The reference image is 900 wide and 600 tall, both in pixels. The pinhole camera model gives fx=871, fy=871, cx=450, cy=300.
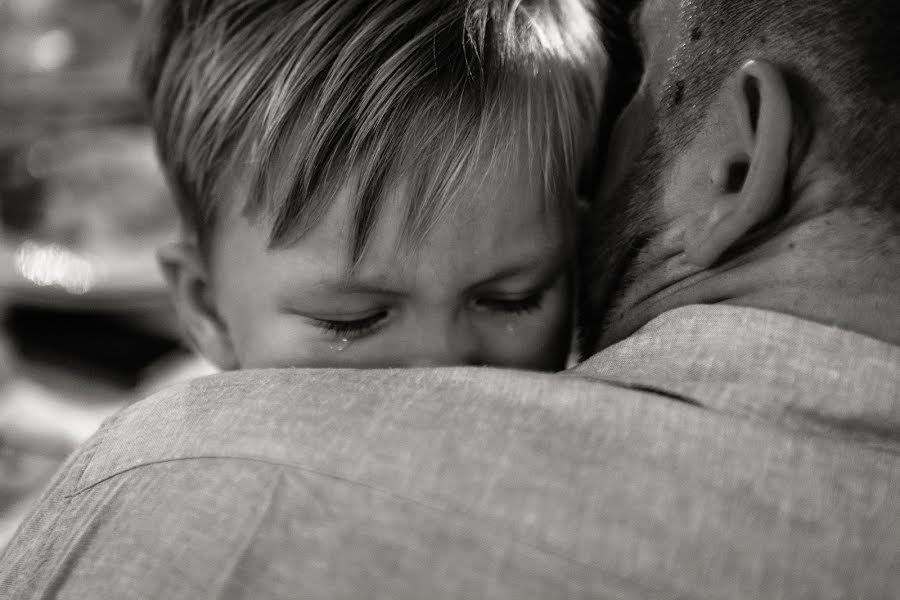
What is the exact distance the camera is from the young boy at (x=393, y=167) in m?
0.84

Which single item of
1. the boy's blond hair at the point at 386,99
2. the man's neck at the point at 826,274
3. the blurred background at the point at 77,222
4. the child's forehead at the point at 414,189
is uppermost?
the boy's blond hair at the point at 386,99

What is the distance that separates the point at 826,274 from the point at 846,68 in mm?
152

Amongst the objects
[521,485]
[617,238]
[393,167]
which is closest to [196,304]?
[393,167]

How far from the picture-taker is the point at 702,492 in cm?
52

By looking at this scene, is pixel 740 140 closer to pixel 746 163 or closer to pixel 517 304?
pixel 746 163

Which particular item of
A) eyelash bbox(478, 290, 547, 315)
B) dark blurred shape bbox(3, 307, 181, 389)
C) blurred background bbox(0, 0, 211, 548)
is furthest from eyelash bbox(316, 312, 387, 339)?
dark blurred shape bbox(3, 307, 181, 389)

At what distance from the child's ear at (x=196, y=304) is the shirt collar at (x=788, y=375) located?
66 centimetres

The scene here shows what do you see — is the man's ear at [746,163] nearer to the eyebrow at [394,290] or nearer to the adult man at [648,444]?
the adult man at [648,444]

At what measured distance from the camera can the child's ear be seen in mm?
1107

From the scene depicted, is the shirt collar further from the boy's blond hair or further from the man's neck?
the boy's blond hair

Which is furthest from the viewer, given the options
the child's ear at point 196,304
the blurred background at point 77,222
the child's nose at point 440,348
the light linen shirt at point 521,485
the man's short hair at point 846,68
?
the blurred background at point 77,222

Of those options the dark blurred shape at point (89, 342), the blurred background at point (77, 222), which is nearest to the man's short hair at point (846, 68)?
the blurred background at point (77, 222)

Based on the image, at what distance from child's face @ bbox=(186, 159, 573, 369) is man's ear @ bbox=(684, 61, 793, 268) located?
214 mm

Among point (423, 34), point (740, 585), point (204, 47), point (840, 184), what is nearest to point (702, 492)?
point (740, 585)
